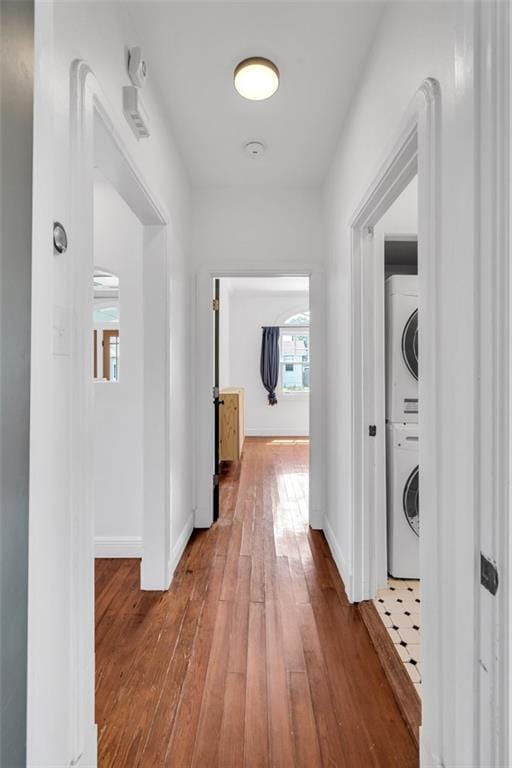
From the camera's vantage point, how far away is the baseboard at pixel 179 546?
2264mm

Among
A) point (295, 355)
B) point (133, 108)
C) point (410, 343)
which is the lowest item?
point (410, 343)

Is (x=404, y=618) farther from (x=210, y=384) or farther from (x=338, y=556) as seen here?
(x=210, y=384)

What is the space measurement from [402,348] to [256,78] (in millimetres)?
1610

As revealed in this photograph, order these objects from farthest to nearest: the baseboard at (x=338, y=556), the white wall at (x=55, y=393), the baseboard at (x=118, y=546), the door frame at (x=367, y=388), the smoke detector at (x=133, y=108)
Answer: the baseboard at (x=118, y=546), the baseboard at (x=338, y=556), the door frame at (x=367, y=388), the smoke detector at (x=133, y=108), the white wall at (x=55, y=393)

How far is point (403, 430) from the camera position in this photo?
234 centimetres

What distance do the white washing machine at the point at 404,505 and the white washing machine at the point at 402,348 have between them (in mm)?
125

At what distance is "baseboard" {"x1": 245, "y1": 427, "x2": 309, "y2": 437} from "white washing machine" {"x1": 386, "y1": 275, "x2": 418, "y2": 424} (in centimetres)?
525

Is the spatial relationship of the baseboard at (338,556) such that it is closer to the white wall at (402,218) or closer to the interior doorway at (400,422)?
the interior doorway at (400,422)

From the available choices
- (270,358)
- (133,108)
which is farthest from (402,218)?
(270,358)

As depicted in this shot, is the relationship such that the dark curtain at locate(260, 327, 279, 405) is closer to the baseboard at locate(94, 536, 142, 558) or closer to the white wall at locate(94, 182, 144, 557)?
the white wall at locate(94, 182, 144, 557)

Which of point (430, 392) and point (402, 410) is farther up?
point (430, 392)

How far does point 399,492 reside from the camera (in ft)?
7.61

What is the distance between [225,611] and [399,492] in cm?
120

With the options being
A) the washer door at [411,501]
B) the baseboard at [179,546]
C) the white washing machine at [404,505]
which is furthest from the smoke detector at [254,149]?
the baseboard at [179,546]
